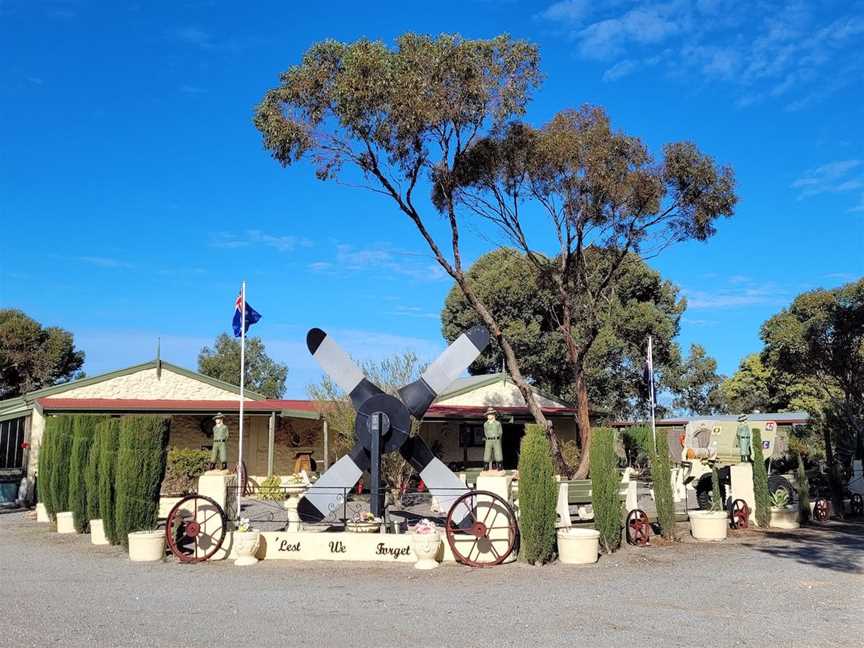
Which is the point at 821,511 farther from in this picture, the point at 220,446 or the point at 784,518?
the point at 220,446

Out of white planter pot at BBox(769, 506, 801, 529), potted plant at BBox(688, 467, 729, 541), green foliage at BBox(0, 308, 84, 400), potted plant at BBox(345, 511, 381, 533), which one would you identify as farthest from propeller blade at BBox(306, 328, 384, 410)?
green foliage at BBox(0, 308, 84, 400)

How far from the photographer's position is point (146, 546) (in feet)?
35.4

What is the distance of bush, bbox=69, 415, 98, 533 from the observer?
14266 millimetres

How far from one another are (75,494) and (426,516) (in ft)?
23.1

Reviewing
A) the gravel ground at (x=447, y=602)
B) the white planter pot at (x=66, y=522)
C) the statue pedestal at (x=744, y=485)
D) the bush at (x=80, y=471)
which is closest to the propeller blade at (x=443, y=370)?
the gravel ground at (x=447, y=602)

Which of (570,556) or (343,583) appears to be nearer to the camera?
(343,583)

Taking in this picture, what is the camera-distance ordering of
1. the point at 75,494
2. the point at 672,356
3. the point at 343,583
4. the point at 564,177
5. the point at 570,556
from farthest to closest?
1. the point at 672,356
2. the point at 564,177
3. the point at 75,494
4. the point at 570,556
5. the point at 343,583

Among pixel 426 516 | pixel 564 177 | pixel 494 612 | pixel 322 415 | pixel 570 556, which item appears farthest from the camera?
pixel 322 415

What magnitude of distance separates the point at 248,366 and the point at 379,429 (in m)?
45.7

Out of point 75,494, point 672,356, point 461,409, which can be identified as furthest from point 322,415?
point 672,356

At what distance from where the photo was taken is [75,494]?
1448 cm

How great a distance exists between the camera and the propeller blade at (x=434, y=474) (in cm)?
1215

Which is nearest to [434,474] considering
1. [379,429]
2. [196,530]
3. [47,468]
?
[379,429]

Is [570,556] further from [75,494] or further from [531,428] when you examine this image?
[75,494]
